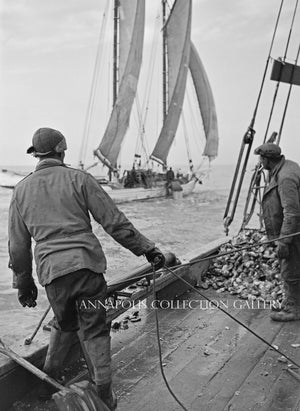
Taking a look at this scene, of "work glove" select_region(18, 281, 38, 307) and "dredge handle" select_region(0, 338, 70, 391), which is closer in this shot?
"dredge handle" select_region(0, 338, 70, 391)

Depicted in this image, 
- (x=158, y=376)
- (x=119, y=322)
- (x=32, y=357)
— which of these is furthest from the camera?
(x=119, y=322)

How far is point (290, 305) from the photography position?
16.0ft

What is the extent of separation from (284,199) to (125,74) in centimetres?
3381

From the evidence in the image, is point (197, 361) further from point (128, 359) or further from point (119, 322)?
point (119, 322)

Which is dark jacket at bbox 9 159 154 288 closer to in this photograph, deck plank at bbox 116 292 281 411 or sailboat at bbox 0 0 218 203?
deck plank at bbox 116 292 281 411

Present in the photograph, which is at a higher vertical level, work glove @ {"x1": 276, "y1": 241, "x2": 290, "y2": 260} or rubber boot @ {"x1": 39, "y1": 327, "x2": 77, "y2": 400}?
work glove @ {"x1": 276, "y1": 241, "x2": 290, "y2": 260}

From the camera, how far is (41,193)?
9.29ft

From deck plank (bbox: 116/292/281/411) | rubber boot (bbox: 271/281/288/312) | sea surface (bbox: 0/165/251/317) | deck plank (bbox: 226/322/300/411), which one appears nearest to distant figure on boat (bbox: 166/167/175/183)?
sea surface (bbox: 0/165/251/317)

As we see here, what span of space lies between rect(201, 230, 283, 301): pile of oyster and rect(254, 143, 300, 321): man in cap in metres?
0.57

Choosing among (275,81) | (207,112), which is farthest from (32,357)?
(207,112)

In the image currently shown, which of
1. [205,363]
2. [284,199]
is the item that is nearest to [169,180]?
[284,199]

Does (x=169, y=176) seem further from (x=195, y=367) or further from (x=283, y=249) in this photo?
(x=195, y=367)

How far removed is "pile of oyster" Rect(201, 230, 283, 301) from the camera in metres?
5.71

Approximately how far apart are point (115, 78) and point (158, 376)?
1431 inches
